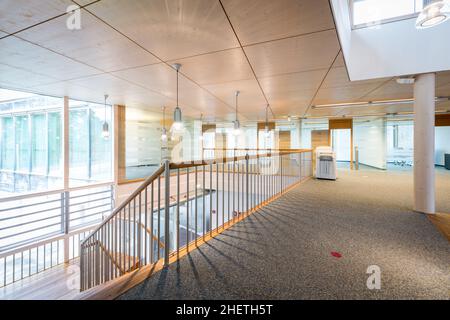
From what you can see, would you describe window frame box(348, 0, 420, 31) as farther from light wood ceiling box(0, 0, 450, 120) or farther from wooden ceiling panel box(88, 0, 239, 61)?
wooden ceiling panel box(88, 0, 239, 61)

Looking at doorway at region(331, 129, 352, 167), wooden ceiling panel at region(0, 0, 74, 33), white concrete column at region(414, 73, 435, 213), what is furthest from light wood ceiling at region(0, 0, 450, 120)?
doorway at region(331, 129, 352, 167)

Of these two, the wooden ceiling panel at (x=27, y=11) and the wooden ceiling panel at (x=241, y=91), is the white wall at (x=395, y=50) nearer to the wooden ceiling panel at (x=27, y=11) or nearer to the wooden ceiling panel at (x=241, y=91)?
the wooden ceiling panel at (x=241, y=91)

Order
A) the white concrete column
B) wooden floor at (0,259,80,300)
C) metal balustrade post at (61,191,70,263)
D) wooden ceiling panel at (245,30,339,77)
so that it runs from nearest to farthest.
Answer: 1. wooden ceiling panel at (245,30,339,77)
2. the white concrete column
3. wooden floor at (0,259,80,300)
4. metal balustrade post at (61,191,70,263)

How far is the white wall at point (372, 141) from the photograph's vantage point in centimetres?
926

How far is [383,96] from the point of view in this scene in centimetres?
483

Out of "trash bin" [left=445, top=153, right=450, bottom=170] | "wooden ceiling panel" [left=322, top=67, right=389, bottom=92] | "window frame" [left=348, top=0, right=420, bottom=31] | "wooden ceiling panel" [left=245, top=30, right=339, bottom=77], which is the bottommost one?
"trash bin" [left=445, top=153, right=450, bottom=170]

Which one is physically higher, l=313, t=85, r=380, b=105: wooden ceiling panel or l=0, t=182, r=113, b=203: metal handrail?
l=313, t=85, r=380, b=105: wooden ceiling panel

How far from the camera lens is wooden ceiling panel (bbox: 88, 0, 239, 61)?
169 cm

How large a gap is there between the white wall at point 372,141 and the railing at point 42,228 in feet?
38.5

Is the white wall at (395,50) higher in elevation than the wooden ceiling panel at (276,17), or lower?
higher

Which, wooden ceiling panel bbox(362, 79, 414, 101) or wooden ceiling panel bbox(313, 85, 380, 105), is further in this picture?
wooden ceiling panel bbox(313, 85, 380, 105)

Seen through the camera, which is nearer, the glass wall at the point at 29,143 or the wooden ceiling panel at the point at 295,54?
the wooden ceiling panel at the point at 295,54

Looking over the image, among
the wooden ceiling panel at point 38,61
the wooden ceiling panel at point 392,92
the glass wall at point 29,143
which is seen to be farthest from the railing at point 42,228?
the wooden ceiling panel at point 392,92

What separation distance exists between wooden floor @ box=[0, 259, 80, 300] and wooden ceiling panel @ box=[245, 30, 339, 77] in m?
5.11
